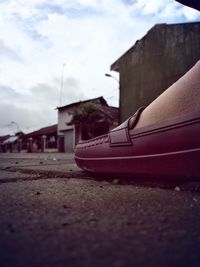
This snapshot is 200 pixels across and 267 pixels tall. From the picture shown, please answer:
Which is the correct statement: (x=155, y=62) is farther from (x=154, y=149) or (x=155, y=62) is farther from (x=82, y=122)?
(x=82, y=122)

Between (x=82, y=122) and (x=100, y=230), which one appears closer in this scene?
(x=100, y=230)

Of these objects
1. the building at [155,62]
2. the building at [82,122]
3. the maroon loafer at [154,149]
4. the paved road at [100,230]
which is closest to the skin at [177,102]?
the maroon loafer at [154,149]

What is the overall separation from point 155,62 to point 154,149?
32.5 ft

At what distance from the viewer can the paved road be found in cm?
44

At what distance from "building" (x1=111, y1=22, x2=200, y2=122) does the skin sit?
838 cm

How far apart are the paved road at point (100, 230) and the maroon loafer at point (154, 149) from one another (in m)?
0.15

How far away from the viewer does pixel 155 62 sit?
34.4 ft

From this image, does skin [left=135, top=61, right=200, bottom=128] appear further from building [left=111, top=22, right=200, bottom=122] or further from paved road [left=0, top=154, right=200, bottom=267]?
building [left=111, top=22, right=200, bottom=122]

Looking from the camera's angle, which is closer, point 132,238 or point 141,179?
point 132,238

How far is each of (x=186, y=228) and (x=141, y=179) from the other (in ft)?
2.95

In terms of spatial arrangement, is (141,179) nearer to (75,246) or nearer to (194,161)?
(194,161)

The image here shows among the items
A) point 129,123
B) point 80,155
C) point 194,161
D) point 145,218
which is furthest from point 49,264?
point 80,155

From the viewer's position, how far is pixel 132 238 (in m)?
0.53

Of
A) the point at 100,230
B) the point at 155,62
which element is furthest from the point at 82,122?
the point at 100,230
